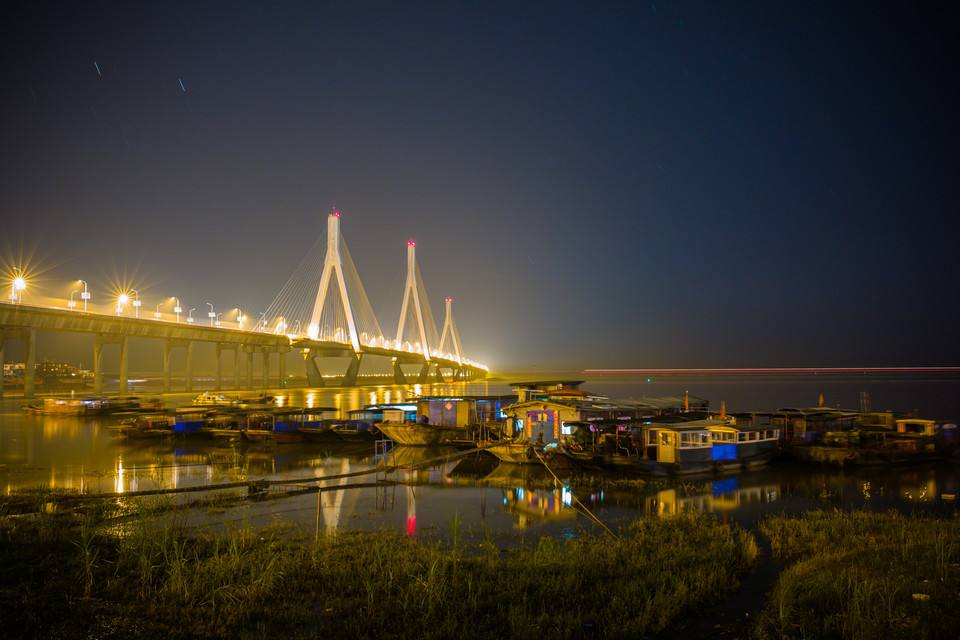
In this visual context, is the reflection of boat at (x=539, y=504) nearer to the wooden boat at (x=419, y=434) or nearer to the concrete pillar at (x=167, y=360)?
the wooden boat at (x=419, y=434)

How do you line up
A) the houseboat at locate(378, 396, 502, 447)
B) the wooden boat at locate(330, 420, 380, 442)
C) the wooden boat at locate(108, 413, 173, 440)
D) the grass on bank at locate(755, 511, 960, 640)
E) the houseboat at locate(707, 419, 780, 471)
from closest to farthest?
the grass on bank at locate(755, 511, 960, 640) < the houseboat at locate(707, 419, 780, 471) < the houseboat at locate(378, 396, 502, 447) < the wooden boat at locate(330, 420, 380, 442) < the wooden boat at locate(108, 413, 173, 440)

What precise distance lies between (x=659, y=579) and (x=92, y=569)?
8205 mm

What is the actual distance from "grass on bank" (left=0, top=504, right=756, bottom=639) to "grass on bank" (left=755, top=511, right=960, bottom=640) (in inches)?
39.8

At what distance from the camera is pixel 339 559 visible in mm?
9508

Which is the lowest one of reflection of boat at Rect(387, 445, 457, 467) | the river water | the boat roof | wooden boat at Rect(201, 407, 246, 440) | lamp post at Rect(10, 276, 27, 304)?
reflection of boat at Rect(387, 445, 457, 467)

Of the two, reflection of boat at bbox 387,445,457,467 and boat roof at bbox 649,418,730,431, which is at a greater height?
boat roof at bbox 649,418,730,431

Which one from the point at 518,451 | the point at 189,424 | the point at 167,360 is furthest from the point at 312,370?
the point at 518,451

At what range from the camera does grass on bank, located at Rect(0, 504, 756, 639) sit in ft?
23.3

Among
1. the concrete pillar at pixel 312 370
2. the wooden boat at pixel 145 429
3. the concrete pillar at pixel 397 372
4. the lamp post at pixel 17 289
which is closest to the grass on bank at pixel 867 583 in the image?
the wooden boat at pixel 145 429

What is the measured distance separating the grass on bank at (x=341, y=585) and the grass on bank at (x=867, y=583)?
3.32ft

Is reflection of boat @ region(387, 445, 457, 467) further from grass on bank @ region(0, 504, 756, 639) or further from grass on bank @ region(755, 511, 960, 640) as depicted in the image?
grass on bank @ region(755, 511, 960, 640)

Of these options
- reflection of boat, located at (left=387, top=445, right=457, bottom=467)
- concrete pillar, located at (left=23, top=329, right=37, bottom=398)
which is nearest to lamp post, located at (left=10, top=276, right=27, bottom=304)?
concrete pillar, located at (left=23, top=329, right=37, bottom=398)

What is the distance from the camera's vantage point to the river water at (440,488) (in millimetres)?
13109

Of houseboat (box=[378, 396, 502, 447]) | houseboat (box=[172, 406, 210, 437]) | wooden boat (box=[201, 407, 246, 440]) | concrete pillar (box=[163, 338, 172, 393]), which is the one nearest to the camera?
houseboat (box=[378, 396, 502, 447])
